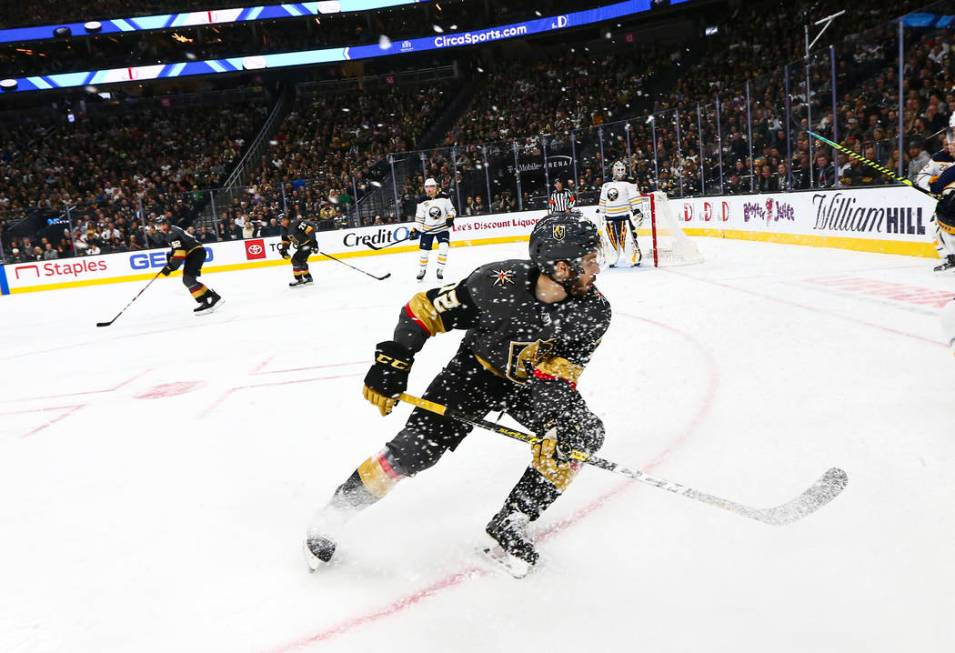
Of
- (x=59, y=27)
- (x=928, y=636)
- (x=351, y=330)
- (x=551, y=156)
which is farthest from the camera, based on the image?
(x=59, y=27)

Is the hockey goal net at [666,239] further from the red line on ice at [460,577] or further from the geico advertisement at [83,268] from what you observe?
the geico advertisement at [83,268]

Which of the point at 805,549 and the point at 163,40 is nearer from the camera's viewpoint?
the point at 805,549

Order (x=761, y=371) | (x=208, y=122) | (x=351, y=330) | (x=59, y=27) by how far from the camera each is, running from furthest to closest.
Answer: (x=208, y=122)
(x=59, y=27)
(x=351, y=330)
(x=761, y=371)

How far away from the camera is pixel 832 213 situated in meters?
9.33

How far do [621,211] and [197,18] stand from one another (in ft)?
66.6

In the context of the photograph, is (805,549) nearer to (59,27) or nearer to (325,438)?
(325,438)

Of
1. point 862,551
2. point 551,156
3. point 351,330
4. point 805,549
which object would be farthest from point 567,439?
point 551,156

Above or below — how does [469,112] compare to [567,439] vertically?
above

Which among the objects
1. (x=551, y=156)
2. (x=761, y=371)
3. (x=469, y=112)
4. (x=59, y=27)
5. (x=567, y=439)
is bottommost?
(x=761, y=371)

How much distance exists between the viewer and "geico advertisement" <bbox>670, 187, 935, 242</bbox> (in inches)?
308

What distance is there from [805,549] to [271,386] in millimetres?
3624

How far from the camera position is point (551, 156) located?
16625 mm

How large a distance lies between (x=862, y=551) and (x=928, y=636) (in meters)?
0.40

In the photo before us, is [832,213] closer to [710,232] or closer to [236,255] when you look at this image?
[710,232]
